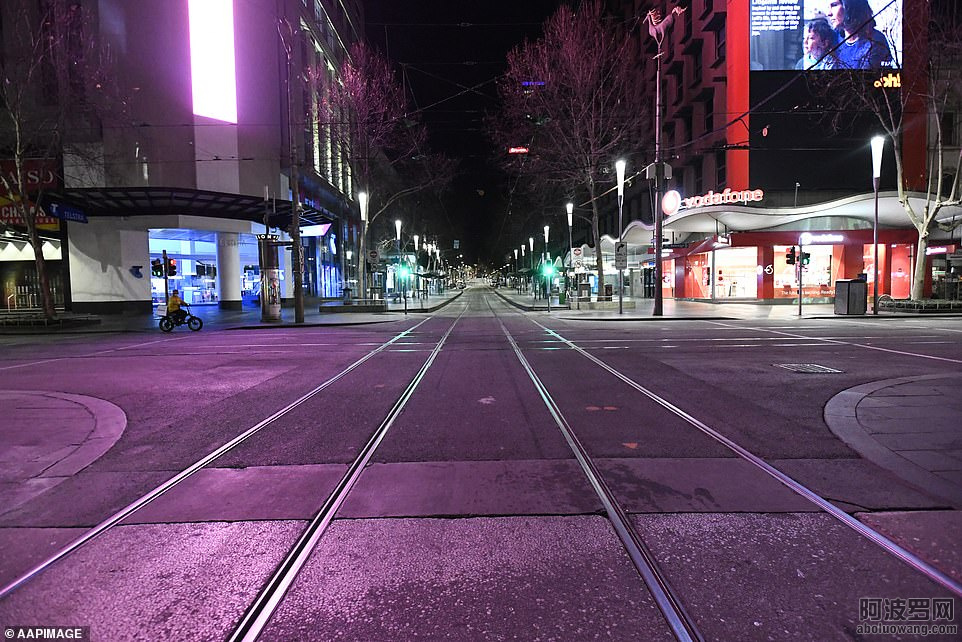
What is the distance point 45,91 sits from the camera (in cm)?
2842

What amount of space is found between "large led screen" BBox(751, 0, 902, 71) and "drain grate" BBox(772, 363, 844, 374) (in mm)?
27366

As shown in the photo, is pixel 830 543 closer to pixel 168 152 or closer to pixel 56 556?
pixel 56 556

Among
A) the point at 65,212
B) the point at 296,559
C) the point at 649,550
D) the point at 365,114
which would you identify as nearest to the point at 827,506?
the point at 649,550

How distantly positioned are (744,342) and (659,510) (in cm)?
1286

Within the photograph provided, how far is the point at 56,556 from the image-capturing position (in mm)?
3672

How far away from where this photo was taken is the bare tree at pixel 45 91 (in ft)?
74.7

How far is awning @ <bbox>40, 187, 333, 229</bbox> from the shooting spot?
A: 2793 centimetres

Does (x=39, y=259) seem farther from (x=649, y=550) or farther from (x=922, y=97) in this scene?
(x=922, y=97)

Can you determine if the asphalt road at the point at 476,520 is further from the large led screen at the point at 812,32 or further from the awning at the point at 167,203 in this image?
the large led screen at the point at 812,32

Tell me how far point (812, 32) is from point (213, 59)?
3491cm

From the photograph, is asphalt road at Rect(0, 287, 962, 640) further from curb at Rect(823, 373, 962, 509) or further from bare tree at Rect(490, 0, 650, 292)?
bare tree at Rect(490, 0, 650, 292)

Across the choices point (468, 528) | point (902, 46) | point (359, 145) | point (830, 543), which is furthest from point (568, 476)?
point (902, 46)

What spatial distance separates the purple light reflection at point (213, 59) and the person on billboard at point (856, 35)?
34021 mm

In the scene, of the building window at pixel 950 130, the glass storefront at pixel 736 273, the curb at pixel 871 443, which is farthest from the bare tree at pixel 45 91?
the building window at pixel 950 130
